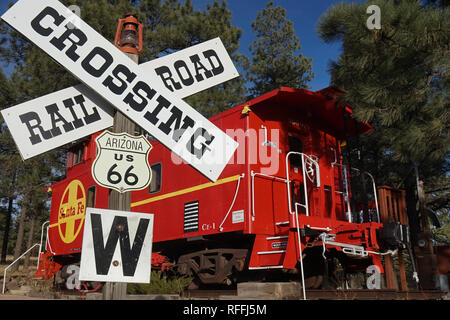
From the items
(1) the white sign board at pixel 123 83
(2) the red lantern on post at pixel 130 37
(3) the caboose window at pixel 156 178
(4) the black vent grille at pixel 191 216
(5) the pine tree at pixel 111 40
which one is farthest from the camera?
(5) the pine tree at pixel 111 40

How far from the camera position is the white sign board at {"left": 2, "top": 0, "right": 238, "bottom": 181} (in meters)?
2.84

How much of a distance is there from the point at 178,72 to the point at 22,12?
1200 millimetres

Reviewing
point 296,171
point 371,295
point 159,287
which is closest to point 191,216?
point 159,287

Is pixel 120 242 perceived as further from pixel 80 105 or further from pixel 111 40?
pixel 111 40

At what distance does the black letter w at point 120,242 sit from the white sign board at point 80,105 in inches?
28.8

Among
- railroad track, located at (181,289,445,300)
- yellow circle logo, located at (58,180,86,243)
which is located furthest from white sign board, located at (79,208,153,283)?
yellow circle logo, located at (58,180,86,243)

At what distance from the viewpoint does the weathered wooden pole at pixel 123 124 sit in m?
2.73

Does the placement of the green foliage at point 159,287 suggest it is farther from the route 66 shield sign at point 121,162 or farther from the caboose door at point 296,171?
the route 66 shield sign at point 121,162

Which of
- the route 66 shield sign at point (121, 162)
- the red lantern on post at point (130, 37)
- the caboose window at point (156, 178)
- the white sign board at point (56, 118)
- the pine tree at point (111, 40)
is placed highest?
the pine tree at point (111, 40)

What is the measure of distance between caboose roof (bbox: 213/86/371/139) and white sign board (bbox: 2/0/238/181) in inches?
171

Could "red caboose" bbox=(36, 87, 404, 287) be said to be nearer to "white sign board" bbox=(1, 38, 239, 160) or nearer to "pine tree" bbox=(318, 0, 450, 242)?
"pine tree" bbox=(318, 0, 450, 242)

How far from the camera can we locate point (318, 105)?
316 inches

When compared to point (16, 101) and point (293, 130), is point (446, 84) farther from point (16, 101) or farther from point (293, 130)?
point (16, 101)

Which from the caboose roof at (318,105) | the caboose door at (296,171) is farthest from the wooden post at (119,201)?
the caboose door at (296,171)
